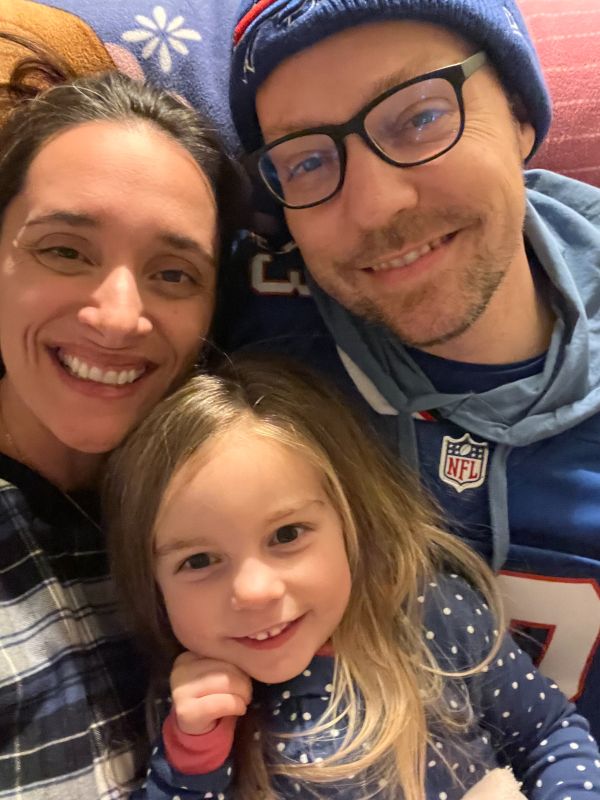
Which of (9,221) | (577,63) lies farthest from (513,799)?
(577,63)

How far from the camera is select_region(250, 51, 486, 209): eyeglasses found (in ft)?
3.18

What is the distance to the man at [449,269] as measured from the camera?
3.21 ft

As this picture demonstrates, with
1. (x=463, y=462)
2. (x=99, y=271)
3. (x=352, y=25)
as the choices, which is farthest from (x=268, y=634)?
(x=352, y=25)

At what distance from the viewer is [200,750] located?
905 mm

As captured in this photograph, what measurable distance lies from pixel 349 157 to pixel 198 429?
0.41 meters

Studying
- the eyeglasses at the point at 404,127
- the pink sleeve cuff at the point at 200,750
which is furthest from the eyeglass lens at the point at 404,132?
the pink sleeve cuff at the point at 200,750

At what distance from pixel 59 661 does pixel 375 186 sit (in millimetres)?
753

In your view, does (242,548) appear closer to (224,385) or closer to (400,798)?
(224,385)

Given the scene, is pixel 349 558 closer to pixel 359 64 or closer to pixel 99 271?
pixel 99 271

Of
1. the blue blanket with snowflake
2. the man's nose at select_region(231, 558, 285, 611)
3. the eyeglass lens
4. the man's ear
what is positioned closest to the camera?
the man's nose at select_region(231, 558, 285, 611)

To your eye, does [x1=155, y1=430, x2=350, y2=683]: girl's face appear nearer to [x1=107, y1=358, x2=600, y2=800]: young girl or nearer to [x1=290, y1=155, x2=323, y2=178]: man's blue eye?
[x1=107, y1=358, x2=600, y2=800]: young girl

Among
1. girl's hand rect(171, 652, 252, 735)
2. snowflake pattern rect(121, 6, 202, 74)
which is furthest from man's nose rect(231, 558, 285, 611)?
snowflake pattern rect(121, 6, 202, 74)

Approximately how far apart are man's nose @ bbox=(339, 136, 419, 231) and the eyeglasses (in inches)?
0.4

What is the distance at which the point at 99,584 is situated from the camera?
110 cm
